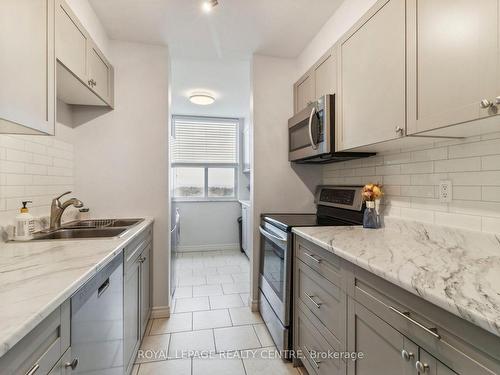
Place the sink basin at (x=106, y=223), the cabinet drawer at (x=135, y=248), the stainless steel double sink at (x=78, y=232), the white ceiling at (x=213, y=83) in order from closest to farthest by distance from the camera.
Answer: the cabinet drawer at (x=135, y=248) → the stainless steel double sink at (x=78, y=232) → the sink basin at (x=106, y=223) → the white ceiling at (x=213, y=83)

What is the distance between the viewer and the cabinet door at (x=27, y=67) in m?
1.01

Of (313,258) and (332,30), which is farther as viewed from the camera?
(332,30)

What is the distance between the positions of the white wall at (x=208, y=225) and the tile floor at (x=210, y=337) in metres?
1.47

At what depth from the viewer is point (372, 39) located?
1.41 m

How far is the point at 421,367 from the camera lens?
0.76 meters

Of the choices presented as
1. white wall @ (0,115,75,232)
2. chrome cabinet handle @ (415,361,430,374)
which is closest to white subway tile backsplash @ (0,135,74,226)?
white wall @ (0,115,75,232)

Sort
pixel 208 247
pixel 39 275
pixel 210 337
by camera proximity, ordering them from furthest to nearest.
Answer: pixel 208 247 < pixel 210 337 < pixel 39 275

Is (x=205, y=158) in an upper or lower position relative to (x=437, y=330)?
upper

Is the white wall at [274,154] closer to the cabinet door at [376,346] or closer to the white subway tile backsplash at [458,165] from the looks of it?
the white subway tile backsplash at [458,165]

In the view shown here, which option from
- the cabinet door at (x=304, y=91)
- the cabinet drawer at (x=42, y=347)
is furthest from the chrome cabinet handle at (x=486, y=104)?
the cabinet drawer at (x=42, y=347)

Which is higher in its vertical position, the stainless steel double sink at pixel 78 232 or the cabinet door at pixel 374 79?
the cabinet door at pixel 374 79

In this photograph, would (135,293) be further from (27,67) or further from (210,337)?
(27,67)

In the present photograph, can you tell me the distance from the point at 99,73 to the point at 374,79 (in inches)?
76.4

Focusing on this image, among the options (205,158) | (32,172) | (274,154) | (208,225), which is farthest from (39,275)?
(205,158)
